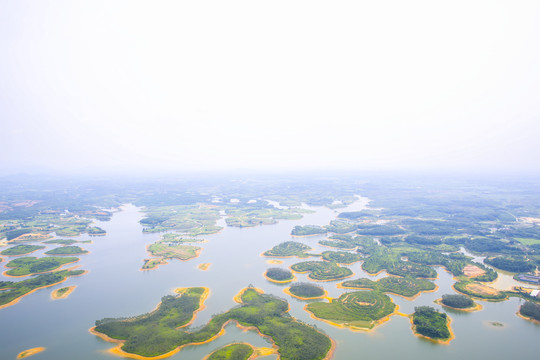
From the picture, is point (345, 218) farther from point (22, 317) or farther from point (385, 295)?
point (22, 317)

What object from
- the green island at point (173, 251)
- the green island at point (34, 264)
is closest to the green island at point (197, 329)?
the green island at point (173, 251)

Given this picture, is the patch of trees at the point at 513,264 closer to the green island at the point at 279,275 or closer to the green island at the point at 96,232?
the green island at the point at 279,275

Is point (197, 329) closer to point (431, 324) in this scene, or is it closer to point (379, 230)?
point (431, 324)

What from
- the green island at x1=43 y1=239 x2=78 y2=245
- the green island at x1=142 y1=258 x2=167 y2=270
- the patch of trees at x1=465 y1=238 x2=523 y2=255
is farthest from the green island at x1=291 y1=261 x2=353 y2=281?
the green island at x1=43 y1=239 x2=78 y2=245

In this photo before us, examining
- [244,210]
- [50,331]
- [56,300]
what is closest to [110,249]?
[56,300]

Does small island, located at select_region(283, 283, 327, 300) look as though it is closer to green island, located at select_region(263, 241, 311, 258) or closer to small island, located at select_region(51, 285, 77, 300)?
green island, located at select_region(263, 241, 311, 258)

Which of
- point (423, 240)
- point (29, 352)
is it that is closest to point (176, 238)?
point (29, 352)
